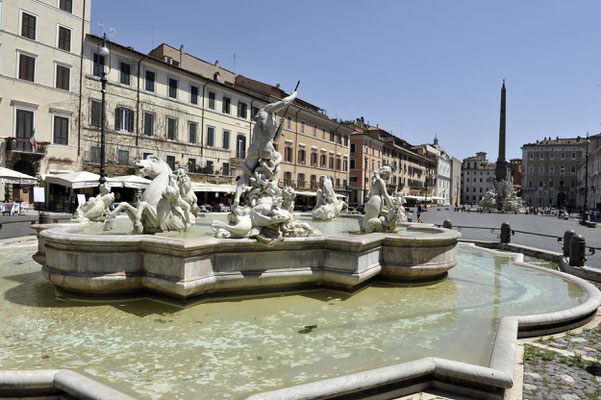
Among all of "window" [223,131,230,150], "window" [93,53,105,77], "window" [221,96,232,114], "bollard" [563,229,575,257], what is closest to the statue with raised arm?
"bollard" [563,229,575,257]

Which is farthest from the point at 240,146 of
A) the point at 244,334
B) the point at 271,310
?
the point at 244,334

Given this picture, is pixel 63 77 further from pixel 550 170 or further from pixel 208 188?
pixel 550 170

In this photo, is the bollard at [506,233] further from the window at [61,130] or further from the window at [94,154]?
the window at [61,130]

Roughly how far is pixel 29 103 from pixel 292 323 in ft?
85.8

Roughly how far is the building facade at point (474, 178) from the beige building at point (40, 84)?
116 metres

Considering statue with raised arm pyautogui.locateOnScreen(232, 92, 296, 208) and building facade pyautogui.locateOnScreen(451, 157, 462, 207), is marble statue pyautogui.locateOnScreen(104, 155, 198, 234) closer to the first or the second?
statue with raised arm pyautogui.locateOnScreen(232, 92, 296, 208)

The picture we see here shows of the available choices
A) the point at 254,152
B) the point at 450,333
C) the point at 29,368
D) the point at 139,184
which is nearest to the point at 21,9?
the point at 139,184

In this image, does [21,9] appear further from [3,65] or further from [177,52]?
[177,52]

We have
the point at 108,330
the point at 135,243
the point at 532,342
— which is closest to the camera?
the point at 108,330

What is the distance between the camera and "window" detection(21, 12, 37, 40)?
77.9ft

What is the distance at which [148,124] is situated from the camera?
94.4 ft

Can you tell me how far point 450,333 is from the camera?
4.34m

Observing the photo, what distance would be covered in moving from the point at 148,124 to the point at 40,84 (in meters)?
6.89

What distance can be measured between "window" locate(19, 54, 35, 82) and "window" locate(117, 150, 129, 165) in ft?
21.3
